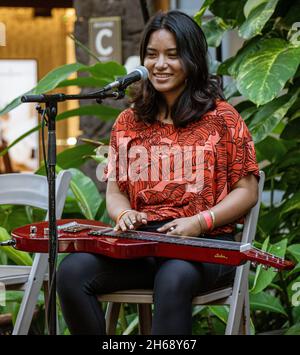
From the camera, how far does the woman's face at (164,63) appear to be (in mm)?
2836

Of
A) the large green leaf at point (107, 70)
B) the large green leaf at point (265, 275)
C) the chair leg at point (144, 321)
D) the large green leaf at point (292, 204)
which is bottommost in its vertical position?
the chair leg at point (144, 321)

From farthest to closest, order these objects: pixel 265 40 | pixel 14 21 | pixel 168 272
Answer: pixel 14 21
pixel 265 40
pixel 168 272

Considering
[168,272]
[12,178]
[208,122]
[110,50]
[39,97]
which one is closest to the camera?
[39,97]

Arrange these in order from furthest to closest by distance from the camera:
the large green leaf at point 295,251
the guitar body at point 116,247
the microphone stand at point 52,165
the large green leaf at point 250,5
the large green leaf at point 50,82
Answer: the large green leaf at point 50,82
the large green leaf at point 250,5
the large green leaf at point 295,251
the guitar body at point 116,247
the microphone stand at point 52,165

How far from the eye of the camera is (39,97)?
2.37 m

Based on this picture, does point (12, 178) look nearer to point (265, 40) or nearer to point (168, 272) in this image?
point (168, 272)

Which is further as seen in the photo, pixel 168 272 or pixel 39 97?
pixel 168 272

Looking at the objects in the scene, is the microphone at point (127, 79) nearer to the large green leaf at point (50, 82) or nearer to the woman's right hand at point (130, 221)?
the woman's right hand at point (130, 221)

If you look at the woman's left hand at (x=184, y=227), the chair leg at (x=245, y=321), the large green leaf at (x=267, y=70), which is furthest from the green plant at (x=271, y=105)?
the woman's left hand at (x=184, y=227)

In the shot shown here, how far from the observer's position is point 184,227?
264 cm

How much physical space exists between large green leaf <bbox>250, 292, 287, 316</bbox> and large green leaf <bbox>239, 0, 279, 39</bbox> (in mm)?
967

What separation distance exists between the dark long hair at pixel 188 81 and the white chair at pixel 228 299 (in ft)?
0.99

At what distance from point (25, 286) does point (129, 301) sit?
0.40 metres
